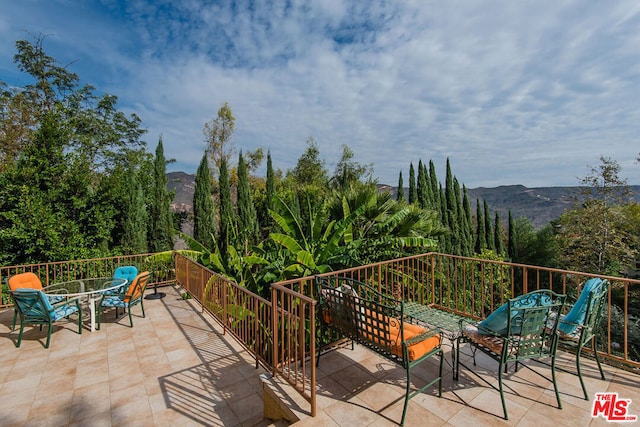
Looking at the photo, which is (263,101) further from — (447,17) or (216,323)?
(216,323)

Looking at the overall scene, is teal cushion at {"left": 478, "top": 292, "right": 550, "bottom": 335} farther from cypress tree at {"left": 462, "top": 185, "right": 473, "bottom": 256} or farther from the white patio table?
cypress tree at {"left": 462, "top": 185, "right": 473, "bottom": 256}

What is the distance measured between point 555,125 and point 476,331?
45.5 feet

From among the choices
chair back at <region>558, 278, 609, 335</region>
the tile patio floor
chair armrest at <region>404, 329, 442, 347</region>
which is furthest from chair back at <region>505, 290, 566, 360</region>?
chair armrest at <region>404, 329, 442, 347</region>

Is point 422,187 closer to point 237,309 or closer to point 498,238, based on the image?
point 498,238

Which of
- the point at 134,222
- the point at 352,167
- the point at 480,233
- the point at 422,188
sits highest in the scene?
the point at 352,167

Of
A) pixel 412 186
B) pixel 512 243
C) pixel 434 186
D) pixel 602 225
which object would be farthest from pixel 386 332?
pixel 512 243

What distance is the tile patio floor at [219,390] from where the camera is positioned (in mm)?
2338

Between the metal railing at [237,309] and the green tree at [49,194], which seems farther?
the green tree at [49,194]

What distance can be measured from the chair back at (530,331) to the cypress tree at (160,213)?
34.7 feet

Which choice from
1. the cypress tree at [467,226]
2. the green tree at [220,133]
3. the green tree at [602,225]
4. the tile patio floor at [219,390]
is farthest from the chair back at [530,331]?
the cypress tree at [467,226]

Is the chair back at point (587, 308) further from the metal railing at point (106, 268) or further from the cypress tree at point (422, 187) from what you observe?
the cypress tree at point (422, 187)

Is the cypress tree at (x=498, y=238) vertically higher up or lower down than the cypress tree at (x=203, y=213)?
lower down

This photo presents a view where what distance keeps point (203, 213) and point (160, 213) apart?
5.50ft

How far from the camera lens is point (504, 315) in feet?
7.98
